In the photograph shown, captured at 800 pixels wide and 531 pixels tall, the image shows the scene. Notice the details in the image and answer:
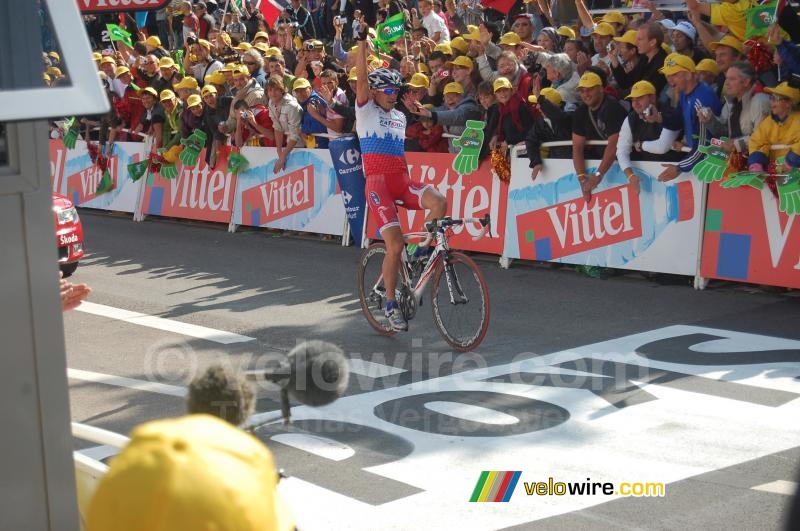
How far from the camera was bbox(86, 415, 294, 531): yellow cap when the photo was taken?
1.53m

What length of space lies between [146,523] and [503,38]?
13.4 metres

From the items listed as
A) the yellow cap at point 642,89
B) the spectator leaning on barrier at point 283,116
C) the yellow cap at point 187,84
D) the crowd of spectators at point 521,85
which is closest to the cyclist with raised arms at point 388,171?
the crowd of spectators at point 521,85

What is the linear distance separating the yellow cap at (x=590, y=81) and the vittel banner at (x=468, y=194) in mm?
1612

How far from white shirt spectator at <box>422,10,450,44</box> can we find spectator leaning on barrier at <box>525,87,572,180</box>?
425cm

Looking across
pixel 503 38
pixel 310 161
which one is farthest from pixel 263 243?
pixel 503 38

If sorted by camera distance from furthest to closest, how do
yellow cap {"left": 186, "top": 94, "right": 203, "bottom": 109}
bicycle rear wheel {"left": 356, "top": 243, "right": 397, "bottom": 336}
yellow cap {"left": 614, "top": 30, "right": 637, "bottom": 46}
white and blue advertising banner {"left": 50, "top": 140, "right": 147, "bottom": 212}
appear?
white and blue advertising banner {"left": 50, "top": 140, "right": 147, "bottom": 212}, yellow cap {"left": 186, "top": 94, "right": 203, "bottom": 109}, yellow cap {"left": 614, "top": 30, "right": 637, "bottom": 46}, bicycle rear wheel {"left": 356, "top": 243, "right": 397, "bottom": 336}

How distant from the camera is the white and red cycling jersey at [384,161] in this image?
9312 mm

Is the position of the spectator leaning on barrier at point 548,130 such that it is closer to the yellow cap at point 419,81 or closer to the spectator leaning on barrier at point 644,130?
the spectator leaning on barrier at point 644,130

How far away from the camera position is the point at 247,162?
1655cm

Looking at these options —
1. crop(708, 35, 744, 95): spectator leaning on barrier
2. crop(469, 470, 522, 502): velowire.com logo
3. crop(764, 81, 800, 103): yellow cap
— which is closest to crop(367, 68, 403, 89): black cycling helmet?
crop(764, 81, 800, 103): yellow cap

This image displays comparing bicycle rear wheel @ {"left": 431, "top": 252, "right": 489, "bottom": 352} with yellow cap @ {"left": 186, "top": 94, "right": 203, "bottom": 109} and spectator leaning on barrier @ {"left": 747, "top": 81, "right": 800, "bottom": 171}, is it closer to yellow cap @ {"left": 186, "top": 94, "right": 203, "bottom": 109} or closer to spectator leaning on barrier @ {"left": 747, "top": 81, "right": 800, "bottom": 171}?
spectator leaning on barrier @ {"left": 747, "top": 81, "right": 800, "bottom": 171}

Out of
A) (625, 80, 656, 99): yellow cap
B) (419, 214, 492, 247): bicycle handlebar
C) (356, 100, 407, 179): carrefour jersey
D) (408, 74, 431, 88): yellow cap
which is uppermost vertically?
(408, 74, 431, 88): yellow cap

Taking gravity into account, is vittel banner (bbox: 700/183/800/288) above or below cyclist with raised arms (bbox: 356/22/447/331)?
below

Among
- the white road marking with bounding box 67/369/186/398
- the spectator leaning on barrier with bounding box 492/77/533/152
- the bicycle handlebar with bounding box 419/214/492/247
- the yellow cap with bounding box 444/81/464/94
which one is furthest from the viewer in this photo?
the yellow cap with bounding box 444/81/464/94
